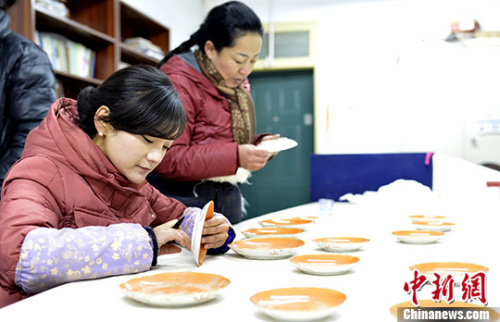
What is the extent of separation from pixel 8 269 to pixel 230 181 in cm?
101

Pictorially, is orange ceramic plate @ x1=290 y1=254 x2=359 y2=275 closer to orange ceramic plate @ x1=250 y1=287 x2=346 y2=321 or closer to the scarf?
orange ceramic plate @ x1=250 y1=287 x2=346 y2=321

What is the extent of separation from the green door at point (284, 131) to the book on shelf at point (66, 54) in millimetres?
2315

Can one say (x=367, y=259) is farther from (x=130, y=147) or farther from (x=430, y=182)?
(x=430, y=182)

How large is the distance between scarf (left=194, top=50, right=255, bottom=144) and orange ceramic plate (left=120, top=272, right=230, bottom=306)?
100 cm

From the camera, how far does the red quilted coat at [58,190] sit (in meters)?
0.82

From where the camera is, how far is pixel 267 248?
39.9 inches

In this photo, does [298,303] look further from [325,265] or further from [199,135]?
[199,135]

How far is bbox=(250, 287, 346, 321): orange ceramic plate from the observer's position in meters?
0.57

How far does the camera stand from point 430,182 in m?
2.44

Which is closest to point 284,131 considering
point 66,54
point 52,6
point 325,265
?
point 66,54

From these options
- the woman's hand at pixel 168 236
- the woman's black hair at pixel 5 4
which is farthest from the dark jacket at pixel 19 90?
the woman's hand at pixel 168 236

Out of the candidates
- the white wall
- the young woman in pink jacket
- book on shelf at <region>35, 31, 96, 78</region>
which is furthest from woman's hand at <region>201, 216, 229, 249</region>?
the white wall

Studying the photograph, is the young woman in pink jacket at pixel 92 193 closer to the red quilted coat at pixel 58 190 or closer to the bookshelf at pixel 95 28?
the red quilted coat at pixel 58 190

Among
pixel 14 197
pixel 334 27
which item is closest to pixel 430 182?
pixel 14 197
